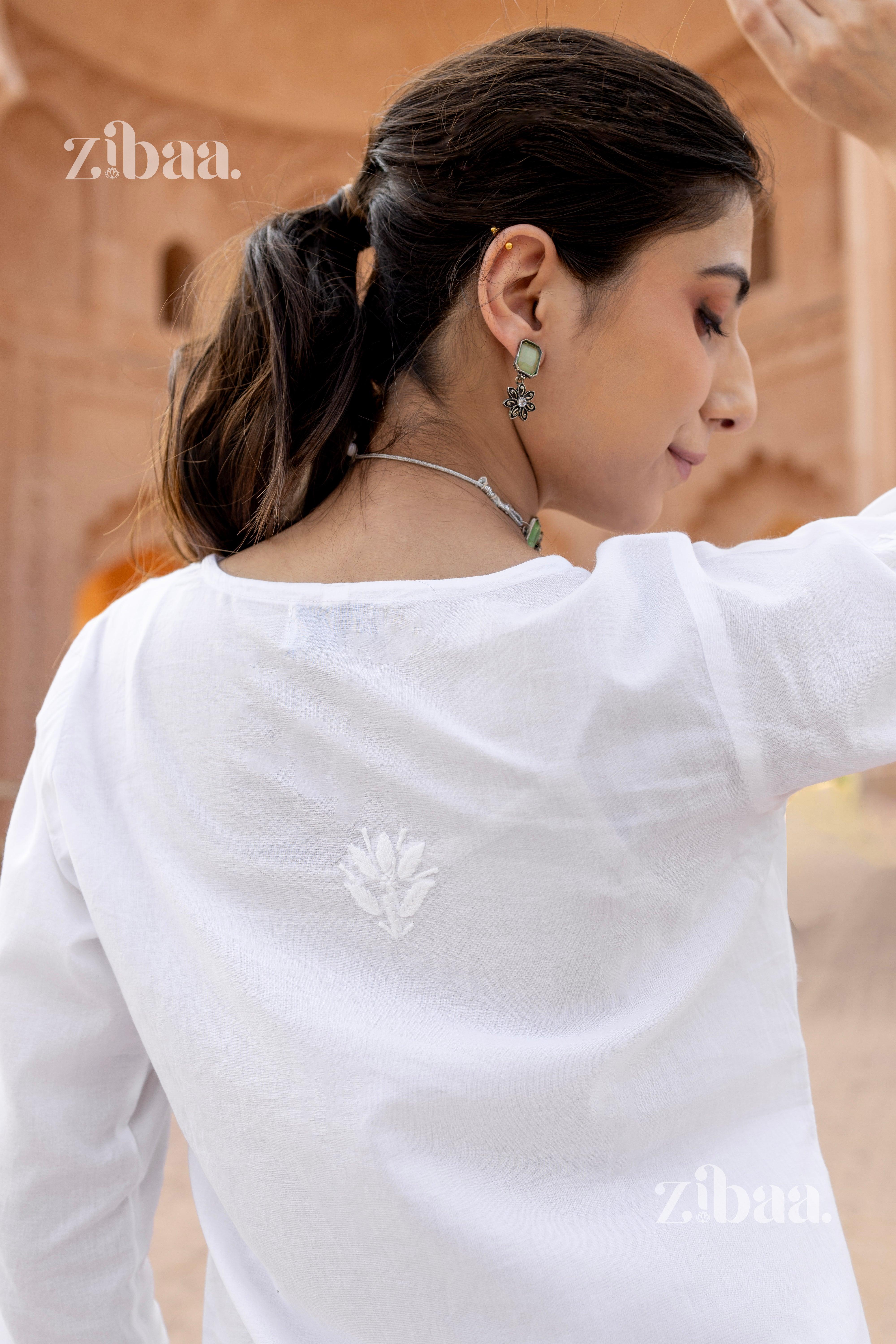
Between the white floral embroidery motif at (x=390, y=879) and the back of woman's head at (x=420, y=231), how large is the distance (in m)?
0.24

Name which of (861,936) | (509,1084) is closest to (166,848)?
(509,1084)

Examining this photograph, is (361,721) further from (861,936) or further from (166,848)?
(861,936)

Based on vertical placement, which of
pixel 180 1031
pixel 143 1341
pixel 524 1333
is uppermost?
pixel 180 1031

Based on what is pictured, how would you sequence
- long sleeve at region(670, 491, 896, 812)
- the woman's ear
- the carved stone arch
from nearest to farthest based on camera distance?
long sleeve at region(670, 491, 896, 812) < the woman's ear < the carved stone arch

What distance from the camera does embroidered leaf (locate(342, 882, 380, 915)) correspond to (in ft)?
1.86

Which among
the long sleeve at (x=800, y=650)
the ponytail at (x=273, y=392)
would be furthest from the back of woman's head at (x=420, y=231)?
the long sleeve at (x=800, y=650)

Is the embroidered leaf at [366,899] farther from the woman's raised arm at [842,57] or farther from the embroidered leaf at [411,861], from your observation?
the woman's raised arm at [842,57]

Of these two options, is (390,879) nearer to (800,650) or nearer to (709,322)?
(800,650)

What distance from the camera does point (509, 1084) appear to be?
538mm

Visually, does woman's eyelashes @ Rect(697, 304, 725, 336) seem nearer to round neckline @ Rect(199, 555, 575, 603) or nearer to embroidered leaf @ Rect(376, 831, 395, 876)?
round neckline @ Rect(199, 555, 575, 603)

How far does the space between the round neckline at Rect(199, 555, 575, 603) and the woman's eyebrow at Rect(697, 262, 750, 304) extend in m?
0.22

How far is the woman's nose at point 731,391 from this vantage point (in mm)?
693

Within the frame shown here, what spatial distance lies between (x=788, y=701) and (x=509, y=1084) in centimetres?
24

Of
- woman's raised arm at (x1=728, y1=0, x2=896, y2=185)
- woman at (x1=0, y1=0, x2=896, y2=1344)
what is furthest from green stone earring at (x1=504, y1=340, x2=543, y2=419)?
woman's raised arm at (x1=728, y1=0, x2=896, y2=185)
